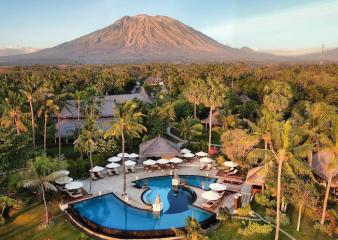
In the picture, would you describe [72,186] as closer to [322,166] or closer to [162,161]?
[162,161]

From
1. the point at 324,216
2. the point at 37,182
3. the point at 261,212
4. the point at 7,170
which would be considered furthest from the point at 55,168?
the point at 324,216

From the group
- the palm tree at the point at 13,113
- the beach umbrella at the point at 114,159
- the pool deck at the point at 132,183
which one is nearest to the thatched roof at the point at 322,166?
the pool deck at the point at 132,183

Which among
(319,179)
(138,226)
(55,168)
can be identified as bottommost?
(138,226)

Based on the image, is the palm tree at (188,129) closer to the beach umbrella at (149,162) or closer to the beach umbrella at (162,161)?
the beach umbrella at (162,161)

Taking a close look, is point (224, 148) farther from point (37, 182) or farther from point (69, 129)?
point (69, 129)

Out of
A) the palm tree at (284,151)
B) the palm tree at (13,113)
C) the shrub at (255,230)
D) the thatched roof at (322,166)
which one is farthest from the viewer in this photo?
the palm tree at (13,113)

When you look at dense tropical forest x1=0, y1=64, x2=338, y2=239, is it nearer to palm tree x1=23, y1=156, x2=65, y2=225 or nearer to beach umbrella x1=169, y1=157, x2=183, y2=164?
palm tree x1=23, y1=156, x2=65, y2=225

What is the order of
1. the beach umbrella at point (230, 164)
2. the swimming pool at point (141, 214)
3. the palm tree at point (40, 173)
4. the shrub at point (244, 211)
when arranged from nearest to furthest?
the palm tree at point (40, 173)
the swimming pool at point (141, 214)
the shrub at point (244, 211)
the beach umbrella at point (230, 164)
